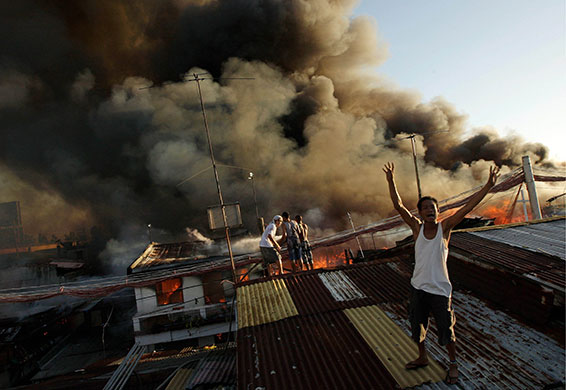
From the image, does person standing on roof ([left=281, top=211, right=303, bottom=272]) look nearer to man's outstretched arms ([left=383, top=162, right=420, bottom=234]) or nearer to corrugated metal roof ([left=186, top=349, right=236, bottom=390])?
corrugated metal roof ([left=186, top=349, right=236, bottom=390])

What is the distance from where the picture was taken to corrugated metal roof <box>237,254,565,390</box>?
123 inches

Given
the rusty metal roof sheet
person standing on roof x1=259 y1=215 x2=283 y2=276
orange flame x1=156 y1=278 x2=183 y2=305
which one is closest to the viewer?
the rusty metal roof sheet

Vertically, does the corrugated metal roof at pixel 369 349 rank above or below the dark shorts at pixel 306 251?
below

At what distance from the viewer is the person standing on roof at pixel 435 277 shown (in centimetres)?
291

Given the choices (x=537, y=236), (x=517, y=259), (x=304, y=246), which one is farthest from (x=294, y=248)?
(x=537, y=236)

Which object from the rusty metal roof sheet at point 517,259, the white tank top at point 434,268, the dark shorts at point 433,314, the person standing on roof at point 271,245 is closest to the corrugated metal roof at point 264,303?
the person standing on roof at point 271,245

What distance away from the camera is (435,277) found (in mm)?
2910

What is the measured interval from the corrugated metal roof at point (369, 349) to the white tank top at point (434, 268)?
3.24ft

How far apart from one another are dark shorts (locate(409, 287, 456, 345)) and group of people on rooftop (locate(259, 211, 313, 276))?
4.42 metres

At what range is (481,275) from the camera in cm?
464

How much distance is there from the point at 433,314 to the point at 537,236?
392cm

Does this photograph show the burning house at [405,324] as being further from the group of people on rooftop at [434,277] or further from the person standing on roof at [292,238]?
the person standing on roof at [292,238]

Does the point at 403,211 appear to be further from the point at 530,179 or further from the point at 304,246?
the point at 530,179

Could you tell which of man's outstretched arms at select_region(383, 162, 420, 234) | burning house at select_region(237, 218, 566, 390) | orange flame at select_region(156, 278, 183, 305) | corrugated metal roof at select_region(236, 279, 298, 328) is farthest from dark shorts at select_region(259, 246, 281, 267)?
orange flame at select_region(156, 278, 183, 305)
